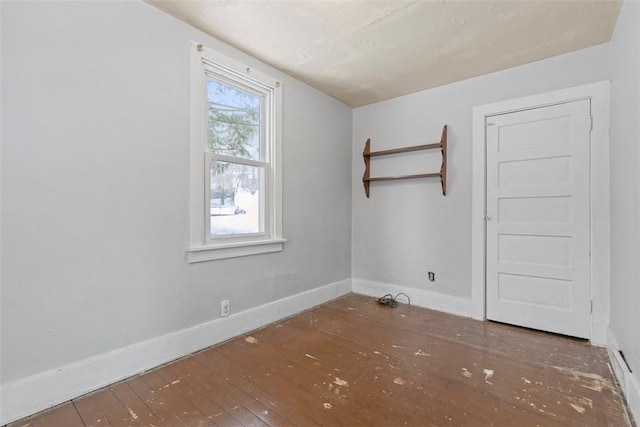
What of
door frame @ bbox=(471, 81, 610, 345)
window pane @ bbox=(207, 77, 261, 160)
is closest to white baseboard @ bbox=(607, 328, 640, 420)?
door frame @ bbox=(471, 81, 610, 345)

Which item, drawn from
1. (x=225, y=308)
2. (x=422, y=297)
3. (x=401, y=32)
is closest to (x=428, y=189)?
(x=422, y=297)

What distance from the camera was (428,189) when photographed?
332cm

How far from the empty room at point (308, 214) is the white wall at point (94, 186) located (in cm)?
1

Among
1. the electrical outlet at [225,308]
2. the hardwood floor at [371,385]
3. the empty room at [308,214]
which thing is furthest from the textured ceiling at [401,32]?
the hardwood floor at [371,385]

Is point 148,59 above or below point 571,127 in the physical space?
above

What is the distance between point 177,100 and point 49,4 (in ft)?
2.51

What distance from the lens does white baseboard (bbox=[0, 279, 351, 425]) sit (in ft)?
5.10

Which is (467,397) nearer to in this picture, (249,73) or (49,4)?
(249,73)

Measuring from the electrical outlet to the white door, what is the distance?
2.43 meters

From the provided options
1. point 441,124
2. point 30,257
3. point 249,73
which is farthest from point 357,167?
point 30,257

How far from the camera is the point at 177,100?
2176 millimetres

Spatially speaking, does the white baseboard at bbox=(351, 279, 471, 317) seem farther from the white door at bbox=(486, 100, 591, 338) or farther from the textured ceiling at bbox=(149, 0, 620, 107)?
the textured ceiling at bbox=(149, 0, 620, 107)

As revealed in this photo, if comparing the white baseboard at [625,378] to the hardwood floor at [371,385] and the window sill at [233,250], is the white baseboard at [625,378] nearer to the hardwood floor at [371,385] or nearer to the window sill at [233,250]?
the hardwood floor at [371,385]

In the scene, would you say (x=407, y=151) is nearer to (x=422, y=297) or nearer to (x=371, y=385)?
(x=422, y=297)
